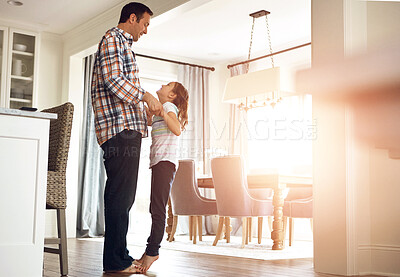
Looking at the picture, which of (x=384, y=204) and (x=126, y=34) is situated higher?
(x=126, y=34)

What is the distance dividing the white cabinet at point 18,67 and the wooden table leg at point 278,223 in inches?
117

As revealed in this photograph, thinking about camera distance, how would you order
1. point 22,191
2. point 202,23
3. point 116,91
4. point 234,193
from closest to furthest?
point 22,191
point 116,91
point 234,193
point 202,23

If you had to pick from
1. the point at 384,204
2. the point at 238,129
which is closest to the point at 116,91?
the point at 384,204

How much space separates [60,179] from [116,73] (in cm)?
65

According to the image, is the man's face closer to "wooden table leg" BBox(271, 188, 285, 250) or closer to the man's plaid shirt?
the man's plaid shirt

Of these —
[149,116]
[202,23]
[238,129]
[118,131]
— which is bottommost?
[118,131]

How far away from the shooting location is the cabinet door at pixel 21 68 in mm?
5515

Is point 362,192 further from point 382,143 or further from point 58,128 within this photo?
point 382,143

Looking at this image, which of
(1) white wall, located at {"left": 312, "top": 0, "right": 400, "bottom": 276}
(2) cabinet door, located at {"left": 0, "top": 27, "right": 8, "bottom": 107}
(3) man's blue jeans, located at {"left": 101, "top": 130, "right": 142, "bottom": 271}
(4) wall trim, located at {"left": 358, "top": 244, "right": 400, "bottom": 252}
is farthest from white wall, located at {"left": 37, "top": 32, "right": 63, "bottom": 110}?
(4) wall trim, located at {"left": 358, "top": 244, "right": 400, "bottom": 252}

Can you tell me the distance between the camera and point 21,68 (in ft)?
18.3

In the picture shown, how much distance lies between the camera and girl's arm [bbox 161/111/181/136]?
276 centimetres

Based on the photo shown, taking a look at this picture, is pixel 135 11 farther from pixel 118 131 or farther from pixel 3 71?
pixel 3 71

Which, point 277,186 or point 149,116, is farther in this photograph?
point 277,186

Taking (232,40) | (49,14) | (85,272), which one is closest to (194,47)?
(232,40)
